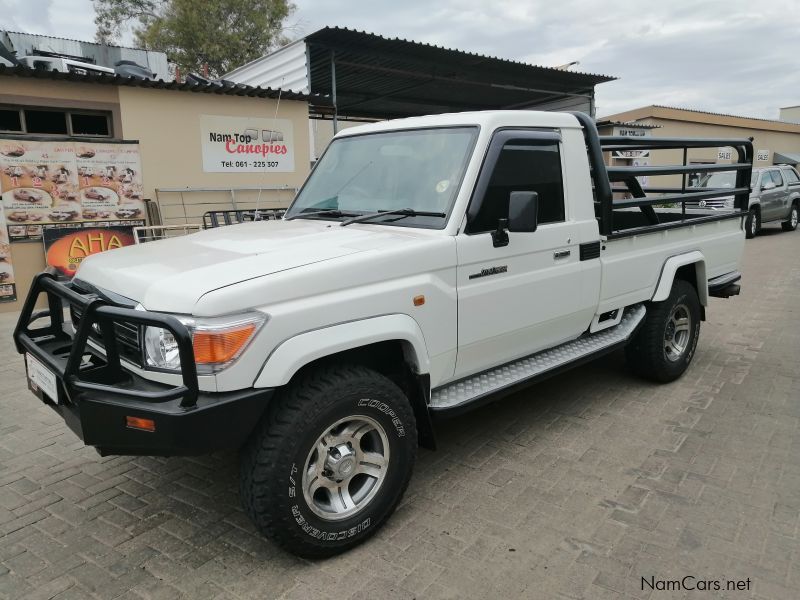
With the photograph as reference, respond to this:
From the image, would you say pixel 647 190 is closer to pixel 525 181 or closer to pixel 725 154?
pixel 525 181

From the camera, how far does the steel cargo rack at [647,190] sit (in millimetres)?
4023

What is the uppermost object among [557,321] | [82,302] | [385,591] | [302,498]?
[82,302]

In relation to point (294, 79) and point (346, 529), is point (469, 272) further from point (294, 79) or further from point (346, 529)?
point (294, 79)

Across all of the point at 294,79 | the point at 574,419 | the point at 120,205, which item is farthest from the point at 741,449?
the point at 294,79

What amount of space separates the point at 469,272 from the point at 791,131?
40.6 metres

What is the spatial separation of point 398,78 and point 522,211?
11.9m

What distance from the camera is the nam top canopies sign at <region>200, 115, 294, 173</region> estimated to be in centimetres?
1006


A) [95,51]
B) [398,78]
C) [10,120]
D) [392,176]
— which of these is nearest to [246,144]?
[10,120]

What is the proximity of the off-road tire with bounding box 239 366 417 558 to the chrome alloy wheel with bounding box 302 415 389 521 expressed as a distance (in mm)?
25

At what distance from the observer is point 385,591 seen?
2533 mm

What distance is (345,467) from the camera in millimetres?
2750

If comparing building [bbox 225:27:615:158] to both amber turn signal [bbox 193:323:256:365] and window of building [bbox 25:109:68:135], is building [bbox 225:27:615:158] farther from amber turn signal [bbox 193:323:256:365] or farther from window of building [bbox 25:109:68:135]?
amber turn signal [bbox 193:323:256:365]

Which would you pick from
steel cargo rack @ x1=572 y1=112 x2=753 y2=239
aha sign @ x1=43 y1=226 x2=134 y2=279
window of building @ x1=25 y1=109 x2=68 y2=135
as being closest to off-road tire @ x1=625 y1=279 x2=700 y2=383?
steel cargo rack @ x1=572 y1=112 x2=753 y2=239

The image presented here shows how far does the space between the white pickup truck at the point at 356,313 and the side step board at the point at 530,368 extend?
0.02 meters
